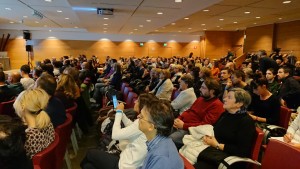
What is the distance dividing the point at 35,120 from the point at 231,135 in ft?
5.63

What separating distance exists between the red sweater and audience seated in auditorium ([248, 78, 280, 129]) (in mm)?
693

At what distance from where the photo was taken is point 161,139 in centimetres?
153

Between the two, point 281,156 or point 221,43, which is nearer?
point 281,156

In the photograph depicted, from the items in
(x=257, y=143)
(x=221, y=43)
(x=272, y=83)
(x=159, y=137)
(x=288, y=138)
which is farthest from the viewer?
(x=221, y=43)

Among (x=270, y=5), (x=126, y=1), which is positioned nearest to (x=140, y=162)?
(x=126, y=1)

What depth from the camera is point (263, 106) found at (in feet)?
11.5

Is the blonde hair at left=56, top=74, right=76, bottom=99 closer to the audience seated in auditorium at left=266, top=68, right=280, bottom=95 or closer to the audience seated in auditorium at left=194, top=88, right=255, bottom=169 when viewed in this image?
the audience seated in auditorium at left=194, top=88, right=255, bottom=169

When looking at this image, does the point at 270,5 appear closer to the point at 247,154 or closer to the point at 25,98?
the point at 247,154

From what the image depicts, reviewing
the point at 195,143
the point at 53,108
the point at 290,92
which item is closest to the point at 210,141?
the point at 195,143

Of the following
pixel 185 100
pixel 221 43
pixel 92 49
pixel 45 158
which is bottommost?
pixel 45 158

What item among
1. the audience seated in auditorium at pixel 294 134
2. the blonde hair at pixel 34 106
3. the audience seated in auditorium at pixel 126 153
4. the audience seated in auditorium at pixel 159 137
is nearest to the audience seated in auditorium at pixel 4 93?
the blonde hair at pixel 34 106

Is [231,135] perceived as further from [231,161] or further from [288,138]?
[288,138]

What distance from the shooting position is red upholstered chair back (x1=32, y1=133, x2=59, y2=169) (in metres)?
1.75

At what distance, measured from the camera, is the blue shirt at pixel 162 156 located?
138 centimetres
